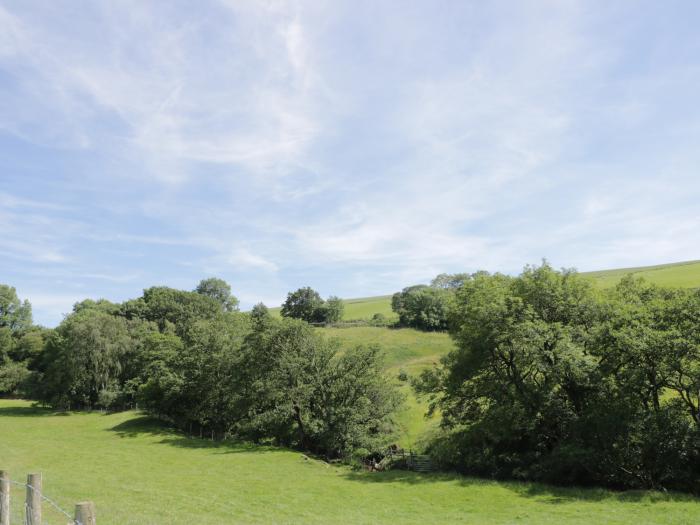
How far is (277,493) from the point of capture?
26.7 metres

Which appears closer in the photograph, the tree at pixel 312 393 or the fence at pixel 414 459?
the fence at pixel 414 459

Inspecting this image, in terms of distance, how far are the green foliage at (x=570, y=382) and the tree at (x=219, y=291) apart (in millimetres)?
97889

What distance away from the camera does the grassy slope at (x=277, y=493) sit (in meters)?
21.8

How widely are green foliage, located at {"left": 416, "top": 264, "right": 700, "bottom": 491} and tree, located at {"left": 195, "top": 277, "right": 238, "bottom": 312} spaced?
9789 cm

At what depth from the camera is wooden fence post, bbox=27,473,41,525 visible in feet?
27.7

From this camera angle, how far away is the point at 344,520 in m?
21.4

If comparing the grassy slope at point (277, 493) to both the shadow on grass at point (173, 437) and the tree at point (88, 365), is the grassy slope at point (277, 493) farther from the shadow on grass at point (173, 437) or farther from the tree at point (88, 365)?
the tree at point (88, 365)

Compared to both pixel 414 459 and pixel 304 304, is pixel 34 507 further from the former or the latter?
pixel 304 304

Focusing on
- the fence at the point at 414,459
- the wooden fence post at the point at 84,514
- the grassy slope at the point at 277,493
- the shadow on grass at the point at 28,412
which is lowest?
the fence at the point at 414,459

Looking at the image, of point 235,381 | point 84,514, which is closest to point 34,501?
point 84,514

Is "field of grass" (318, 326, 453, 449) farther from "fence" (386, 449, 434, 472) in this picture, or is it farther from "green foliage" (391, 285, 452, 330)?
"fence" (386, 449, 434, 472)

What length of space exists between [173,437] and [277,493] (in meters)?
25.9

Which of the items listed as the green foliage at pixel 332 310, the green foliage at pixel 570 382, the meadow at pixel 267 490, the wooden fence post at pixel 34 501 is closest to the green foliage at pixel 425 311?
the green foliage at pixel 332 310

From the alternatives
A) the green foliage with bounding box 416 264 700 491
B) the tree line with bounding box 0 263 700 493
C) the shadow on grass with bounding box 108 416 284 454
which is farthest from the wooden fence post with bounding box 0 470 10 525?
the shadow on grass with bounding box 108 416 284 454
